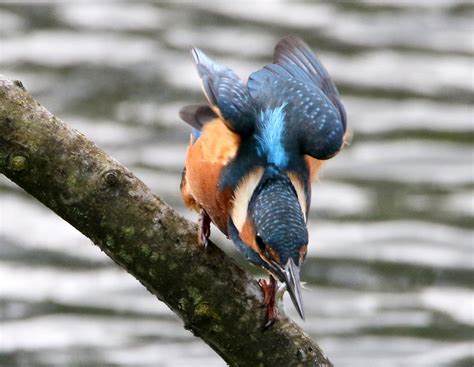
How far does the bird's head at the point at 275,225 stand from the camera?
4.84 m

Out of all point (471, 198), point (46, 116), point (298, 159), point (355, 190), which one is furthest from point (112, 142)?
point (46, 116)

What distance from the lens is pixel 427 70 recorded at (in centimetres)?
1146

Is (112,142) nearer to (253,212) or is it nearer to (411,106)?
(411,106)

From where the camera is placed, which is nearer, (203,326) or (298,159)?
(203,326)

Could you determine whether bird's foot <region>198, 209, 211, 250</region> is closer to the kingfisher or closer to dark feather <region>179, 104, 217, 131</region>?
the kingfisher

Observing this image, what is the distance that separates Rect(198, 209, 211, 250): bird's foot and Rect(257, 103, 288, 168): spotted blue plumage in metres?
0.32

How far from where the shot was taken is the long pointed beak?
4770mm

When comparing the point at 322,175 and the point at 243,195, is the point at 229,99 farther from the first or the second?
the point at 322,175

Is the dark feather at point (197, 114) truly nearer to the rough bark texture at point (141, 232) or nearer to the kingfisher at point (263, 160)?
the kingfisher at point (263, 160)

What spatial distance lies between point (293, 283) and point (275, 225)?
22cm

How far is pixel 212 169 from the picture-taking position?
17.9ft

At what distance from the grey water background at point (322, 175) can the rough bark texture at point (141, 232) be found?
3776mm

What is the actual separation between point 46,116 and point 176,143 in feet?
18.5

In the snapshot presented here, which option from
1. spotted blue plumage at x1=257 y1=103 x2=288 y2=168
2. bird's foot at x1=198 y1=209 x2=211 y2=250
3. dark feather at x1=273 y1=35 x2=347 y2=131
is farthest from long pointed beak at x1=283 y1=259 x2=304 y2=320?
dark feather at x1=273 y1=35 x2=347 y2=131
